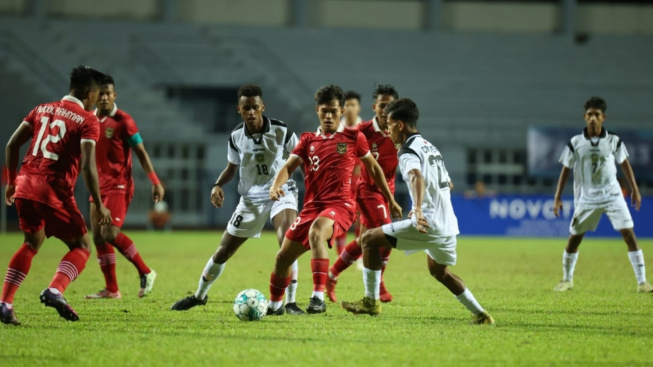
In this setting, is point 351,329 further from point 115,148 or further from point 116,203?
point 115,148

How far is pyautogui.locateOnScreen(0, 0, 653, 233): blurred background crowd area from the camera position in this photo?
30.7m

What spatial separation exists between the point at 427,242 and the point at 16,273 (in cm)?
332

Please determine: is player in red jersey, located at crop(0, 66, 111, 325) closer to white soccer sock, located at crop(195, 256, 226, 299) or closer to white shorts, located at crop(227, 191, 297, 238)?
white soccer sock, located at crop(195, 256, 226, 299)

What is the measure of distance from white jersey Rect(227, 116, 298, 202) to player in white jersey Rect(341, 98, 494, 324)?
145cm

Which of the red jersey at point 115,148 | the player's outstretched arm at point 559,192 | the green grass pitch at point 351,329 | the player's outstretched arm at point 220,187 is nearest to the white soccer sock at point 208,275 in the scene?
the green grass pitch at point 351,329

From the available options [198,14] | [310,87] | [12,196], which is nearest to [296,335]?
[12,196]

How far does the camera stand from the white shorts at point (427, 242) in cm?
715

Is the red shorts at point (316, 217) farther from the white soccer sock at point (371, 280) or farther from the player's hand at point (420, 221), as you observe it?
the player's hand at point (420, 221)

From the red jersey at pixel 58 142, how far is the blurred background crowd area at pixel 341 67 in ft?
70.5

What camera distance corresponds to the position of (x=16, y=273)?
7.30m

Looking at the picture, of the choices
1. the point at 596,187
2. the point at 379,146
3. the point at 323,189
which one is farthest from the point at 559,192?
the point at 323,189

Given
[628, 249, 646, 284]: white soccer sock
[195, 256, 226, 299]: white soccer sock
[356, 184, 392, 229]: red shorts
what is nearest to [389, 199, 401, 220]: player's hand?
[356, 184, 392, 229]: red shorts

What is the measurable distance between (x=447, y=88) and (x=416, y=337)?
29.1 meters

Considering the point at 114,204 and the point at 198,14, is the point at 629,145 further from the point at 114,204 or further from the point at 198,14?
the point at 114,204
